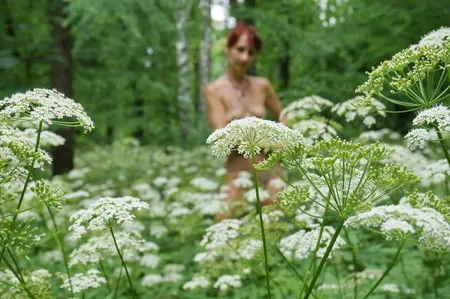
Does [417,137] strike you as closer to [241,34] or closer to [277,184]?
[277,184]

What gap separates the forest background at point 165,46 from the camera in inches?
262

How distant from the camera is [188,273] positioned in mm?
5289

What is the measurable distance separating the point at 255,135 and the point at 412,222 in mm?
724

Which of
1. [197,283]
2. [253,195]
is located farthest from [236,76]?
[197,283]

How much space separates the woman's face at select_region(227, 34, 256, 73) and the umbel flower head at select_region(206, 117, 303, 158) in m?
3.32

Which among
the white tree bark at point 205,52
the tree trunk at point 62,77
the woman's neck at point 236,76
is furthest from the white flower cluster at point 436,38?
the white tree bark at point 205,52

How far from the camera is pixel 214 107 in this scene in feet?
17.4

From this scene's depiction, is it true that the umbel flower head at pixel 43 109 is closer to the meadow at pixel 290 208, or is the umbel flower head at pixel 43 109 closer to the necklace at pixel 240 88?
the meadow at pixel 290 208

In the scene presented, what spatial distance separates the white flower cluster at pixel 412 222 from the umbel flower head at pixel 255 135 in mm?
429

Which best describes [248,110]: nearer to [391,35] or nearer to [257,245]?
[257,245]

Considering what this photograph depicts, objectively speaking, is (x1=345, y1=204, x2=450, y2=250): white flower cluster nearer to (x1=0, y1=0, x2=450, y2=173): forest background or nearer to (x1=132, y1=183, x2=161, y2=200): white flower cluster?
(x1=0, y1=0, x2=450, y2=173): forest background

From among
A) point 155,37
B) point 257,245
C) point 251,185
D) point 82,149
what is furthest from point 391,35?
point 82,149

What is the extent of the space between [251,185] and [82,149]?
14385 millimetres

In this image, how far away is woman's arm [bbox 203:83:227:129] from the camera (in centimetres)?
518
